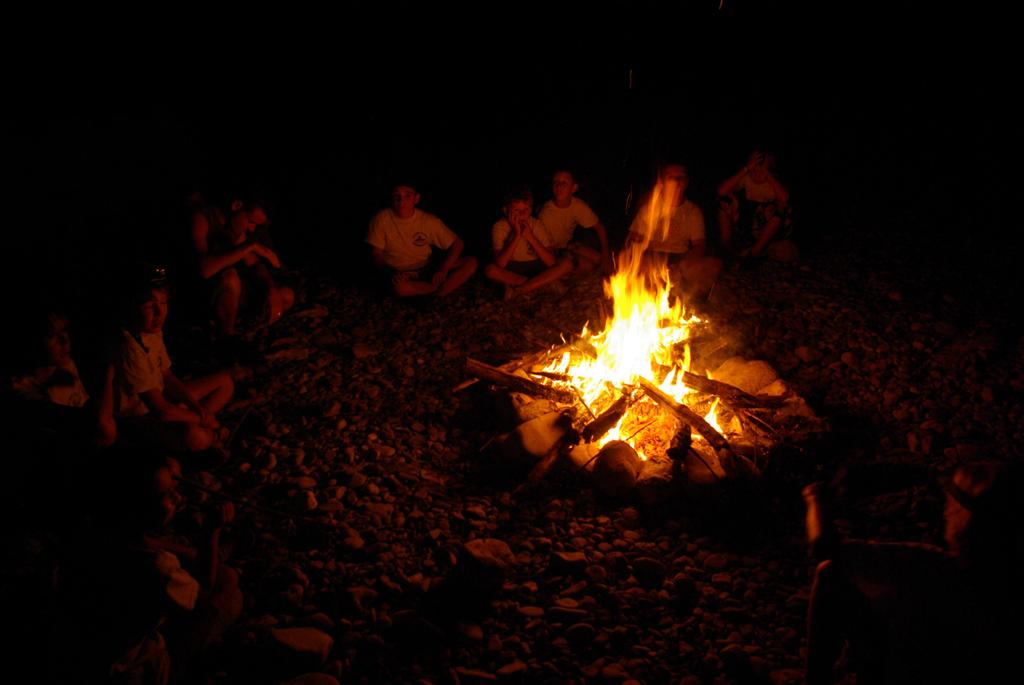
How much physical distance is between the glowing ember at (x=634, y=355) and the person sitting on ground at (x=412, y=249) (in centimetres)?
201

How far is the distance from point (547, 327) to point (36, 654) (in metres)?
5.02

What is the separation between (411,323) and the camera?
717 centimetres

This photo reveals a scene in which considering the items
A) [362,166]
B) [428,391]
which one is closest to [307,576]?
[428,391]

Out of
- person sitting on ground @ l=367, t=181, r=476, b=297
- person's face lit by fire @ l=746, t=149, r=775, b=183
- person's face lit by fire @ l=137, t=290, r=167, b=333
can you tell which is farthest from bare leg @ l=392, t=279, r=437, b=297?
person's face lit by fire @ l=746, t=149, r=775, b=183

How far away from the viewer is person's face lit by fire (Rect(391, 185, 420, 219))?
745 cm

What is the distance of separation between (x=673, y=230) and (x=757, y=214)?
1.21 metres

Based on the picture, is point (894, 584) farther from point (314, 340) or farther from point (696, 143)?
point (696, 143)

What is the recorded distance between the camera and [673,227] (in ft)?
26.2

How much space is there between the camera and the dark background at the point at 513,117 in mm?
8430

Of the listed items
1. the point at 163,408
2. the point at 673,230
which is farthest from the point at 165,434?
the point at 673,230

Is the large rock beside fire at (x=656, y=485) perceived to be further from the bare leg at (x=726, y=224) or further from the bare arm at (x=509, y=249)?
the bare leg at (x=726, y=224)

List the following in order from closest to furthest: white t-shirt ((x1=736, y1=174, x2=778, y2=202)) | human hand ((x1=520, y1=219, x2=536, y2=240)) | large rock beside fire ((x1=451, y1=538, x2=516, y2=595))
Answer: large rock beside fire ((x1=451, y1=538, x2=516, y2=595)), human hand ((x1=520, y1=219, x2=536, y2=240)), white t-shirt ((x1=736, y1=174, x2=778, y2=202))

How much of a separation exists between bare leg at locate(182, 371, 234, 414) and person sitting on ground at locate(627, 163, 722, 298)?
4.76m

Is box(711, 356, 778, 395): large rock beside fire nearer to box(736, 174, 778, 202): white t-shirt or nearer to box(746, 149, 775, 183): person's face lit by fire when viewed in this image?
box(736, 174, 778, 202): white t-shirt
